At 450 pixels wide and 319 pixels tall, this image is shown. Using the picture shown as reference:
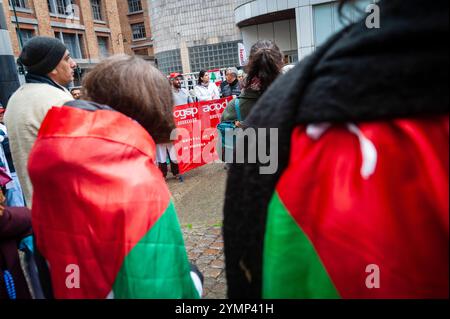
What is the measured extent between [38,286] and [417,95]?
164 cm

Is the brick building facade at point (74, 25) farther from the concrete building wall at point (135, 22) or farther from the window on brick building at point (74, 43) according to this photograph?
the concrete building wall at point (135, 22)

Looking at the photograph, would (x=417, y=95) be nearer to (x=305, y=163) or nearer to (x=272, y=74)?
(x=305, y=163)

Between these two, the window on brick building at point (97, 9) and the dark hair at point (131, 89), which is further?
the window on brick building at point (97, 9)

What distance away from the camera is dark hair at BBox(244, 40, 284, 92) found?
281 cm

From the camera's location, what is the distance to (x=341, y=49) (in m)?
0.64

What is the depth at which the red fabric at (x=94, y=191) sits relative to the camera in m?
1.07

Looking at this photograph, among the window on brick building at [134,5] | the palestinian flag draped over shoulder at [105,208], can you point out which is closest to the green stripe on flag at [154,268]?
the palestinian flag draped over shoulder at [105,208]

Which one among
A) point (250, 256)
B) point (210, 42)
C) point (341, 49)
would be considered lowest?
point (250, 256)

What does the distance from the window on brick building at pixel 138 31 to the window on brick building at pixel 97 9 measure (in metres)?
10.7

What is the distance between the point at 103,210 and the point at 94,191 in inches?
2.5

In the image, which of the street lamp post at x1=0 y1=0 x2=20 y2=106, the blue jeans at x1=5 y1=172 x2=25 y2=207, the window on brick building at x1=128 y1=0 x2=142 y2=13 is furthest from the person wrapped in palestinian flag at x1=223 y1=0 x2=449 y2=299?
the window on brick building at x1=128 y1=0 x2=142 y2=13

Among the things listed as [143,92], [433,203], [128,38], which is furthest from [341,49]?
[128,38]
